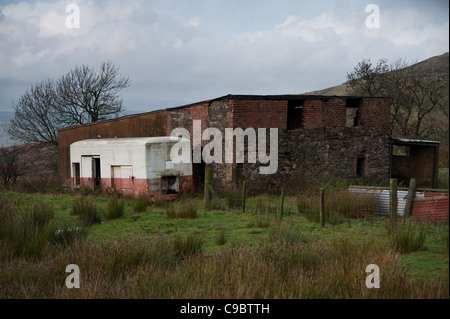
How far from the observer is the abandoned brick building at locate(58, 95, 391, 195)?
52.2 feet

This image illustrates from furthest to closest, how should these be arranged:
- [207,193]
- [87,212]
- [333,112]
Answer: [333,112], [207,193], [87,212]

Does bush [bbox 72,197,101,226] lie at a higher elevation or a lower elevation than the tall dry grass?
lower

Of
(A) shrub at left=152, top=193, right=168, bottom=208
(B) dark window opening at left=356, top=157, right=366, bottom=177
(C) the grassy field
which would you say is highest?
(B) dark window opening at left=356, top=157, right=366, bottom=177

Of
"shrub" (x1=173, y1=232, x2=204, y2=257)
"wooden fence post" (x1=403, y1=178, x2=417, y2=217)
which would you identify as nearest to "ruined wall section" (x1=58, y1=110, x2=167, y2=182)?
"wooden fence post" (x1=403, y1=178, x2=417, y2=217)

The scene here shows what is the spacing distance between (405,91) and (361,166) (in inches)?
480

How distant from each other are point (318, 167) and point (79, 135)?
12.0m

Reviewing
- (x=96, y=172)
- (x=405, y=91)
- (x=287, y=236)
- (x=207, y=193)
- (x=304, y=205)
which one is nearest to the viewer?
(x=287, y=236)

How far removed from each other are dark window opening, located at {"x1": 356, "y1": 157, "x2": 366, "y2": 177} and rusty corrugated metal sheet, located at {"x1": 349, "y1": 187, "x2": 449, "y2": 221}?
237 inches

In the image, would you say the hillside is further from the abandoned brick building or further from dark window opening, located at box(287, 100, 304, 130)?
dark window opening, located at box(287, 100, 304, 130)

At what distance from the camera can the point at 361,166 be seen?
59.6 ft

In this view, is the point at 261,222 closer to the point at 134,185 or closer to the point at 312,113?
the point at 134,185

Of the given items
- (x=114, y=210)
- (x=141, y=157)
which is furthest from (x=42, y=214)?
(x=141, y=157)

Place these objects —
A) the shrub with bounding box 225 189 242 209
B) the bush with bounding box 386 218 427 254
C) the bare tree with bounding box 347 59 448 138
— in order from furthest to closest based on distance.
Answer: the bare tree with bounding box 347 59 448 138
the shrub with bounding box 225 189 242 209
the bush with bounding box 386 218 427 254
